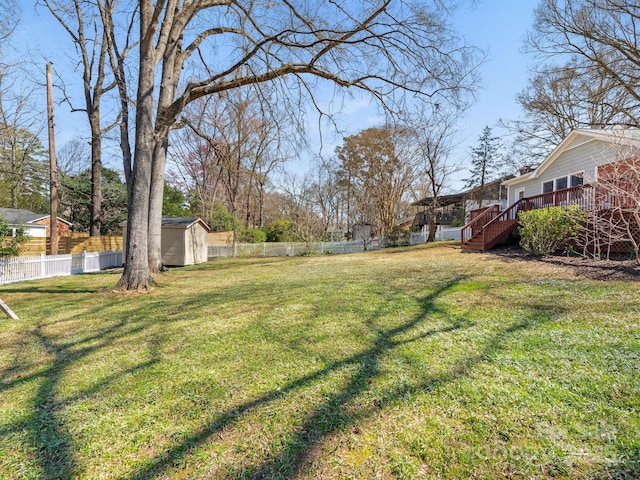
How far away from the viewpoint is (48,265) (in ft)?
35.4

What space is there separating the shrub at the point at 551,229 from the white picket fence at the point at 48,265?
15.8 meters

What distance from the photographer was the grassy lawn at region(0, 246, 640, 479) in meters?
1.86

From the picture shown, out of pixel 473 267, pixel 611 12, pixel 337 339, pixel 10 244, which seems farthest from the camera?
pixel 611 12

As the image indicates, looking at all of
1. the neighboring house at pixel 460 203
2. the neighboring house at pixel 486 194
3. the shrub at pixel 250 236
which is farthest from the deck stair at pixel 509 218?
the neighboring house at pixel 486 194

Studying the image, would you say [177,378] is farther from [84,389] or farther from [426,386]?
[426,386]

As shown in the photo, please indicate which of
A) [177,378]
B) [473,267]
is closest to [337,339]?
[177,378]

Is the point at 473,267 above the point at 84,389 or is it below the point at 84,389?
above

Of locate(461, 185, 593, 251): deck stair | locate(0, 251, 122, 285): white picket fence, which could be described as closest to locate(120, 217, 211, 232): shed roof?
locate(0, 251, 122, 285): white picket fence

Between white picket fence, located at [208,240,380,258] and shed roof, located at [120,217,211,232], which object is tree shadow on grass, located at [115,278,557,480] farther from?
white picket fence, located at [208,240,380,258]

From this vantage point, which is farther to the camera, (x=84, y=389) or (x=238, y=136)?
(x=238, y=136)

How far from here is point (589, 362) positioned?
9.33 ft

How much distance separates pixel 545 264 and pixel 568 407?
6.90 meters

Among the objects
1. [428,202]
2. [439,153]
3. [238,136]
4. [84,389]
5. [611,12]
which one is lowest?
[84,389]

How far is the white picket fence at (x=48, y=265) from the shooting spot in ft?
30.6
